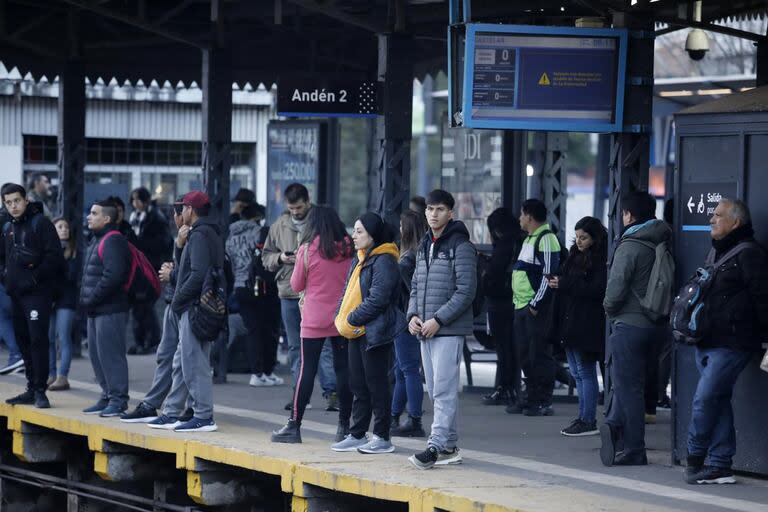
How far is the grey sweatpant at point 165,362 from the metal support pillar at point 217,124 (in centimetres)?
360

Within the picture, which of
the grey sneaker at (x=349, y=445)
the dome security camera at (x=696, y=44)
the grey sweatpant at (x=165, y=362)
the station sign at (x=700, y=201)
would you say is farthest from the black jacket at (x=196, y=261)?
the dome security camera at (x=696, y=44)

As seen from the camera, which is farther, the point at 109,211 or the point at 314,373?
the point at 109,211

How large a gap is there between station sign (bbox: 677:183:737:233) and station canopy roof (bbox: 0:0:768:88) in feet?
15.7

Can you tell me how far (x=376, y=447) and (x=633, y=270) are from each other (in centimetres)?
207

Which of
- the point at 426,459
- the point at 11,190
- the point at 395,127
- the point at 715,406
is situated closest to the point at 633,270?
the point at 715,406

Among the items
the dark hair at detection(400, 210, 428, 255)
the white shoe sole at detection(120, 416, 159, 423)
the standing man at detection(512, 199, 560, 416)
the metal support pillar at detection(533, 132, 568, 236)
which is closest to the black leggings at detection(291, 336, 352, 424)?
the dark hair at detection(400, 210, 428, 255)

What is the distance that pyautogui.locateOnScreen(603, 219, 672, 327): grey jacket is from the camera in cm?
991

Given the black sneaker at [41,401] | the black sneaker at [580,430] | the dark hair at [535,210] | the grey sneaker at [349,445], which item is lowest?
the black sneaker at [41,401]

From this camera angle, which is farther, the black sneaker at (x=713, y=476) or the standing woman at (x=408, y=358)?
the standing woman at (x=408, y=358)

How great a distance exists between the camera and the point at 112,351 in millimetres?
12367

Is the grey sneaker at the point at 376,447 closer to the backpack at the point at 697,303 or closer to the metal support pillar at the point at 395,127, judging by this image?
the backpack at the point at 697,303

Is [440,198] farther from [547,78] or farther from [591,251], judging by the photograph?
[591,251]

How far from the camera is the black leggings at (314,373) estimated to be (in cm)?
1064

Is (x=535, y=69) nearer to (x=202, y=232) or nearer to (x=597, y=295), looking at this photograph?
(x=597, y=295)
